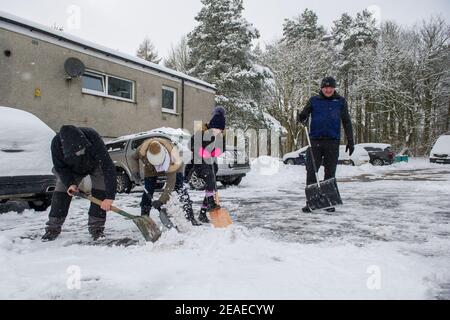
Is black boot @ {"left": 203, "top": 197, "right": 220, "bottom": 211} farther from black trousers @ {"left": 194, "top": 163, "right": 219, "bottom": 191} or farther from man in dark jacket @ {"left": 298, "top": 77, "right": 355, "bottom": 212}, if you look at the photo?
man in dark jacket @ {"left": 298, "top": 77, "right": 355, "bottom": 212}

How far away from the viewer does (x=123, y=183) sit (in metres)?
9.05

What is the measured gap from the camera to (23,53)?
970cm

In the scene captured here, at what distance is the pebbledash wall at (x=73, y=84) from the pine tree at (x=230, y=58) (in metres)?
7.44

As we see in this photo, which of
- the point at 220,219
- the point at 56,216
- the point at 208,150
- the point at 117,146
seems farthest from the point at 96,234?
the point at 117,146

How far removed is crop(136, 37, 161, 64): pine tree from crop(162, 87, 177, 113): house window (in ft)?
94.9

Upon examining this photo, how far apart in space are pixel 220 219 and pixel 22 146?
3174 millimetres

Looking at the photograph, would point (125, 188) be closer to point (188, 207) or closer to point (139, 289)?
point (188, 207)

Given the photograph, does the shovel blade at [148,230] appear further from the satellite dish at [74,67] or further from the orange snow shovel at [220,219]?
the satellite dish at [74,67]

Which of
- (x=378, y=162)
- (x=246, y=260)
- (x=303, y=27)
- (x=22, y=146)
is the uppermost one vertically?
(x=303, y=27)

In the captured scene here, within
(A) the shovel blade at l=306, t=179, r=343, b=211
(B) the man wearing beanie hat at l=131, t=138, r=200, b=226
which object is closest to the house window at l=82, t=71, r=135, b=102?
(B) the man wearing beanie hat at l=131, t=138, r=200, b=226

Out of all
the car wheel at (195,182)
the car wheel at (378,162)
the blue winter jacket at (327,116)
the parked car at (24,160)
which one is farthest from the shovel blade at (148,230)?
the car wheel at (378,162)

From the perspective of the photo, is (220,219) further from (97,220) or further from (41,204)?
(41,204)

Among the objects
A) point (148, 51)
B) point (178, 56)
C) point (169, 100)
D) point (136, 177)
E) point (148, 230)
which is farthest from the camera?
point (148, 51)

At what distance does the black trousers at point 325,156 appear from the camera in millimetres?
5586
